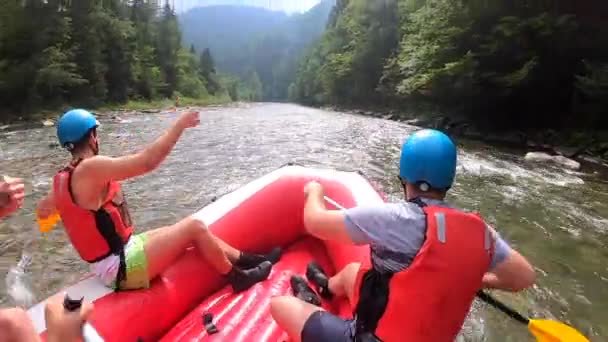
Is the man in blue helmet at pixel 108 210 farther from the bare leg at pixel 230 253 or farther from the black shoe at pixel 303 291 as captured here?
the black shoe at pixel 303 291

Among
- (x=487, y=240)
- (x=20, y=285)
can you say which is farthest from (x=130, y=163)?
(x=20, y=285)

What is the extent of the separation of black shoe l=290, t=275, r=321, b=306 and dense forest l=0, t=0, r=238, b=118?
65.8ft

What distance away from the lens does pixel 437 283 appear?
1.72 m

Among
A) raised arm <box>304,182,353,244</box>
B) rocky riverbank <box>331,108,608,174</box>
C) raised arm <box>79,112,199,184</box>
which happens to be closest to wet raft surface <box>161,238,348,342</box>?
raised arm <box>304,182,353,244</box>

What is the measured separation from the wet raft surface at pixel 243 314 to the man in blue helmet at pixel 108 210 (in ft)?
1.13

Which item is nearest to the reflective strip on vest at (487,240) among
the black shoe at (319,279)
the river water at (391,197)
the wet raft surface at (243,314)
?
the wet raft surface at (243,314)

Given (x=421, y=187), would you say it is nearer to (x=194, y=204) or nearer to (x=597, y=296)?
(x=597, y=296)

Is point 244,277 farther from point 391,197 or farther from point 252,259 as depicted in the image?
point 391,197

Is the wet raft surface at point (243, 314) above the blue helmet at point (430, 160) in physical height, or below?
below

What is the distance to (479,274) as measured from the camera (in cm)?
176

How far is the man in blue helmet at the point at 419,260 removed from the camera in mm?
1730

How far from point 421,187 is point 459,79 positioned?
52.2 ft

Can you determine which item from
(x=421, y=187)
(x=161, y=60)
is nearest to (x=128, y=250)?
(x=421, y=187)

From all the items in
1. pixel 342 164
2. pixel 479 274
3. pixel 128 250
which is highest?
pixel 479 274
